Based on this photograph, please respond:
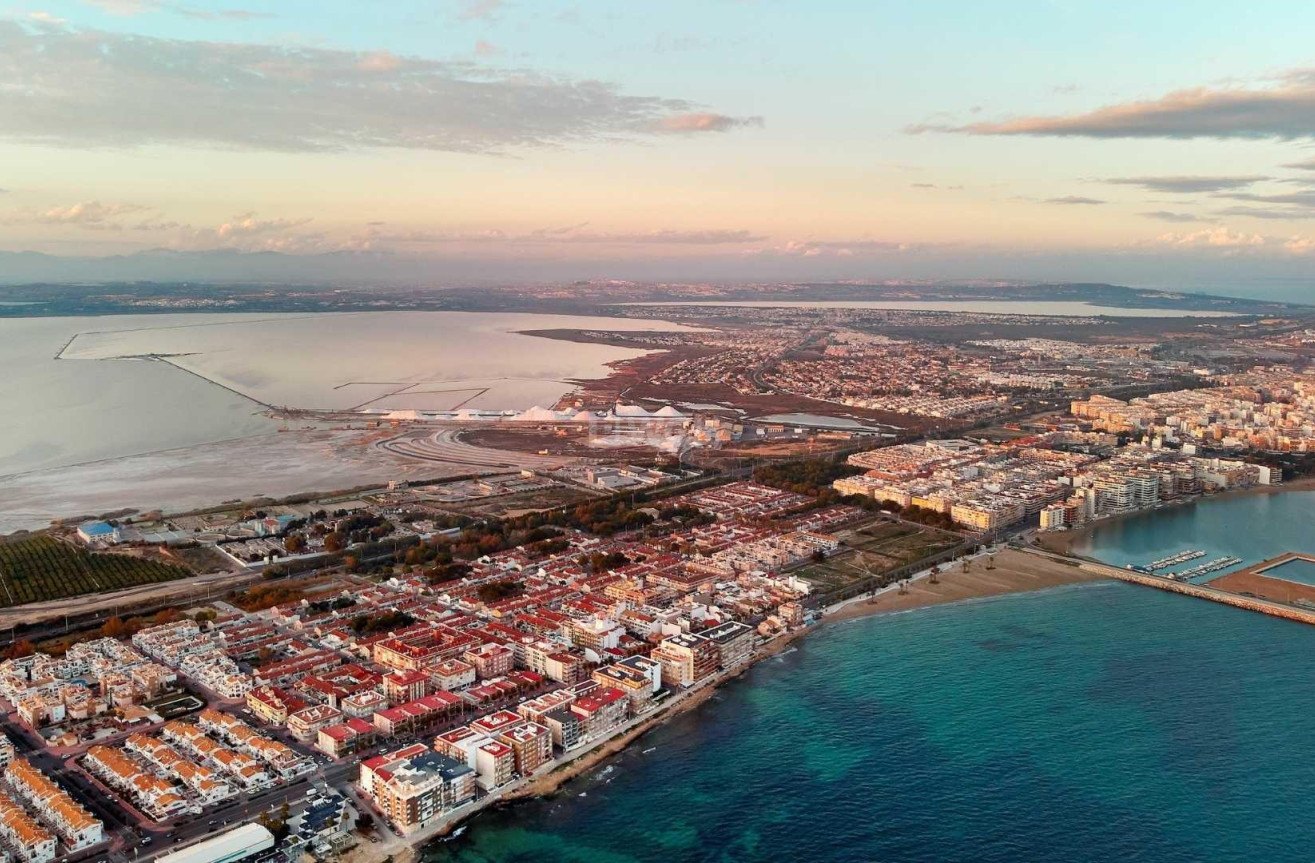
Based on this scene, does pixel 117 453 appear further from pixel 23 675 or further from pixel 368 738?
pixel 368 738

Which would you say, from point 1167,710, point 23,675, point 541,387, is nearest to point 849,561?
point 1167,710

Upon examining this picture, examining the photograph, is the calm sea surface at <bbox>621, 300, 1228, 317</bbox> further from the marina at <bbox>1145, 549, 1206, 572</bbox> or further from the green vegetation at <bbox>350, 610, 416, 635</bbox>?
the green vegetation at <bbox>350, 610, 416, 635</bbox>

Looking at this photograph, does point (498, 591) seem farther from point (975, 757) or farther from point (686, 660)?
point (975, 757)

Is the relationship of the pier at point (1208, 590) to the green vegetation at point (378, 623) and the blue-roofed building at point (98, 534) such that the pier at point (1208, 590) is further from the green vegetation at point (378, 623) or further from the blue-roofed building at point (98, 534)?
the blue-roofed building at point (98, 534)

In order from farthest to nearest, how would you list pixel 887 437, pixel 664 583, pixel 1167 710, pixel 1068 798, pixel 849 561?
1. pixel 887 437
2. pixel 849 561
3. pixel 664 583
4. pixel 1167 710
5. pixel 1068 798

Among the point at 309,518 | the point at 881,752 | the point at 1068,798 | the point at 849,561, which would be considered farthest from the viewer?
the point at 309,518

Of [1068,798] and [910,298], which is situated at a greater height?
[910,298]
